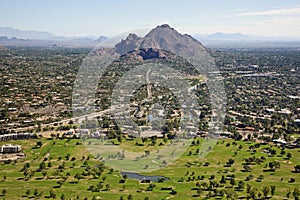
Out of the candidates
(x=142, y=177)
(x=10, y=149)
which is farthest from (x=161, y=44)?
(x=142, y=177)

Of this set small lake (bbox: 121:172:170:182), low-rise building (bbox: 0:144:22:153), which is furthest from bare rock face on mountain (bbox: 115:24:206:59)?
small lake (bbox: 121:172:170:182)

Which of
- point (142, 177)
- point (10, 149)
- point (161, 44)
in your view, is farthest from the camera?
point (161, 44)

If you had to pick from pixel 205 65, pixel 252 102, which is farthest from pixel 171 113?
pixel 205 65

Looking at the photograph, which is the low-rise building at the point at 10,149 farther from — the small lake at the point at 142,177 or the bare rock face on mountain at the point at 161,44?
→ the bare rock face on mountain at the point at 161,44

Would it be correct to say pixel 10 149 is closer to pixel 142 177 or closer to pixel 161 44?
pixel 142 177

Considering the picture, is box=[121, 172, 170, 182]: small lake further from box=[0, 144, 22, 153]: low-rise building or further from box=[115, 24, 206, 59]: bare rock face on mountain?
box=[115, 24, 206, 59]: bare rock face on mountain

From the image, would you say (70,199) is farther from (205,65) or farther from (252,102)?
(205,65)

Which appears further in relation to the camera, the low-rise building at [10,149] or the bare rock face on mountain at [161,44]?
the bare rock face on mountain at [161,44]

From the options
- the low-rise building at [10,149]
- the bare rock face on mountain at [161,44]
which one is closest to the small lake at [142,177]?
the low-rise building at [10,149]
